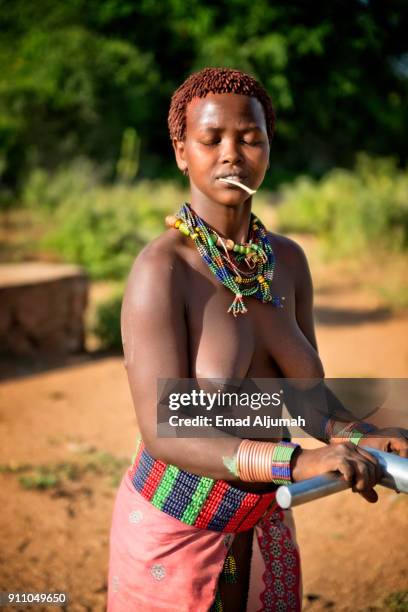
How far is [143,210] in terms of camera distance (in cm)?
1227

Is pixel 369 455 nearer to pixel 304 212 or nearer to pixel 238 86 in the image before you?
pixel 238 86

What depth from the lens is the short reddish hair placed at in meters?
1.47

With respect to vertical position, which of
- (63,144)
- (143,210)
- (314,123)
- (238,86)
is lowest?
(238,86)

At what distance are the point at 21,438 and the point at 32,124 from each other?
54.4ft

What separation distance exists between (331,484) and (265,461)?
0.19 m

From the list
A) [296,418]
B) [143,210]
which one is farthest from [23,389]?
[143,210]

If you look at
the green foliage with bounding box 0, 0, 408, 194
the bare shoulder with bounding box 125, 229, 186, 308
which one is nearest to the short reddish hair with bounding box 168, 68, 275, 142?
the bare shoulder with bounding box 125, 229, 186, 308

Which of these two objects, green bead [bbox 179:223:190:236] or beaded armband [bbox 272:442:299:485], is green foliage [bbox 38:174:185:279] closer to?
green bead [bbox 179:223:190:236]

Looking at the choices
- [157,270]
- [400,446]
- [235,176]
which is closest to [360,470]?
[400,446]

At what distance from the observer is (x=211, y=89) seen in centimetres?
147

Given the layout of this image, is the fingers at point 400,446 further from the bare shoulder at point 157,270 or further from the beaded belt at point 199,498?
the bare shoulder at point 157,270

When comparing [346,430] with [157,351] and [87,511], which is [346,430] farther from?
[87,511]

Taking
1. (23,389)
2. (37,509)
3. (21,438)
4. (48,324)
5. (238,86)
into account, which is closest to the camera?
(238,86)

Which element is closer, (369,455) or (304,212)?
(369,455)
